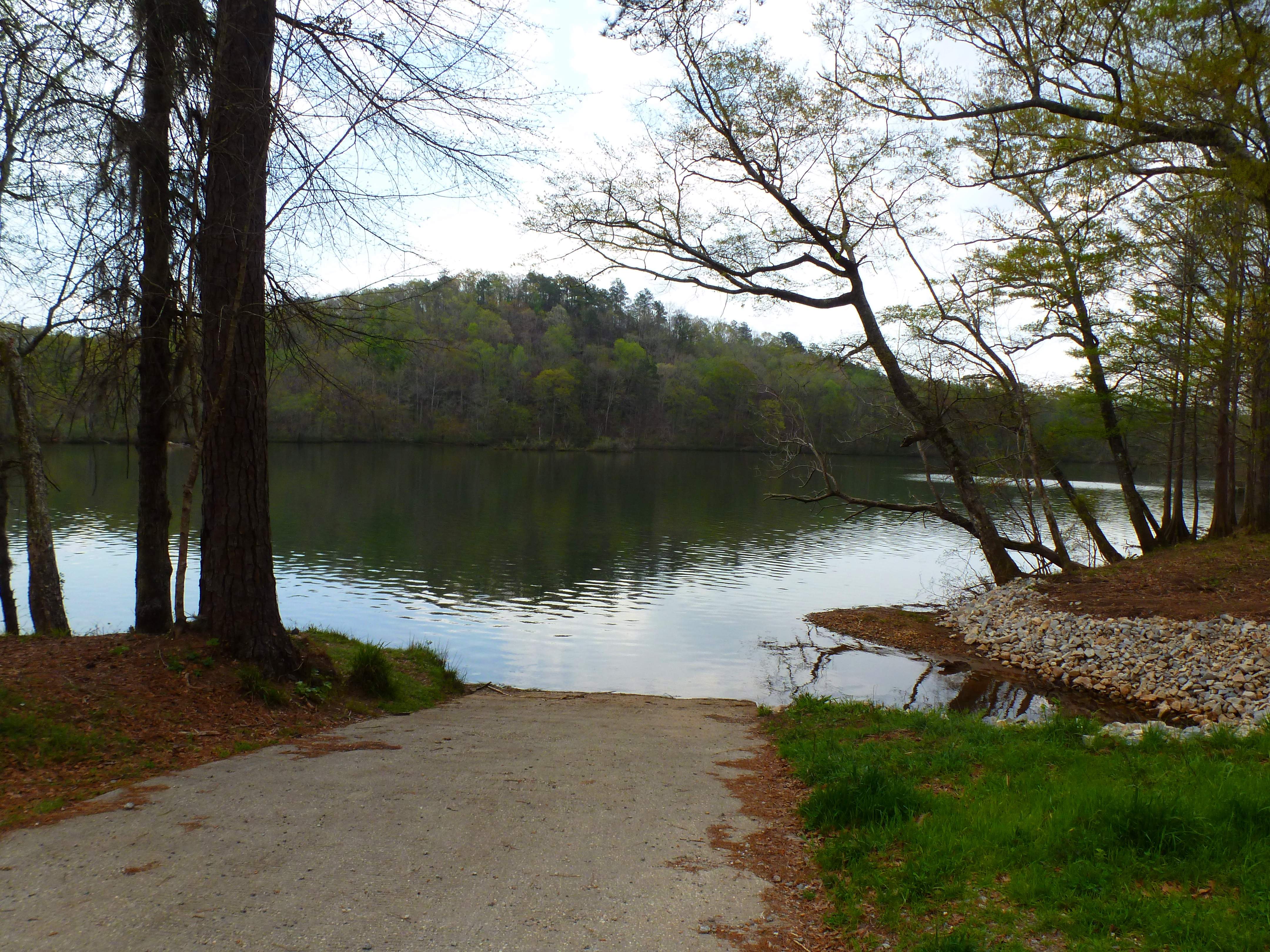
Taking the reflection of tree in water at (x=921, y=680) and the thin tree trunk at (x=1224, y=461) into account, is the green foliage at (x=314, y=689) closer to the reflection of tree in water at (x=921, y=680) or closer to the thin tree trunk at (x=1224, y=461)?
the reflection of tree in water at (x=921, y=680)

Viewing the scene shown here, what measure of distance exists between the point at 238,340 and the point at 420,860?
487 centimetres

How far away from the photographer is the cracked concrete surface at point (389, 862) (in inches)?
131

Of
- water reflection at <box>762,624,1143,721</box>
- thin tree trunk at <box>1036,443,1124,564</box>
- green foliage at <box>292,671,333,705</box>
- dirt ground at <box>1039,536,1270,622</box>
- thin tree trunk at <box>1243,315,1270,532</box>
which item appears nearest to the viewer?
green foliage at <box>292,671,333,705</box>

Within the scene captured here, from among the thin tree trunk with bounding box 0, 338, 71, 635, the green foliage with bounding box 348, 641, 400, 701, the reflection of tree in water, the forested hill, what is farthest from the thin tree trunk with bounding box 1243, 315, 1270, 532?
the forested hill

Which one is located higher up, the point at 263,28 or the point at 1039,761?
the point at 263,28

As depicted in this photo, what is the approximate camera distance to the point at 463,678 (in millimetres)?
11320

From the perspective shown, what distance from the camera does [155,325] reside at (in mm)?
6832

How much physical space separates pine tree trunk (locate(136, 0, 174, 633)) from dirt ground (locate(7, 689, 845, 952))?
3.60 metres

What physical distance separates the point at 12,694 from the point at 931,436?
1530 cm

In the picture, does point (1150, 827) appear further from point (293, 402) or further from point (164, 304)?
point (293, 402)

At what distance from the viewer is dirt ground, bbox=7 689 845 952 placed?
3.34 m

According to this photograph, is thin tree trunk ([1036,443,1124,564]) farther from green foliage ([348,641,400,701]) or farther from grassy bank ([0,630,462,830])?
grassy bank ([0,630,462,830])

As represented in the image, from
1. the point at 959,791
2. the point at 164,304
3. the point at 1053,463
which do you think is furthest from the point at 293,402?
the point at 959,791

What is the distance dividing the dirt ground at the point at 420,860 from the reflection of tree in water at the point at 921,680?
584 cm
